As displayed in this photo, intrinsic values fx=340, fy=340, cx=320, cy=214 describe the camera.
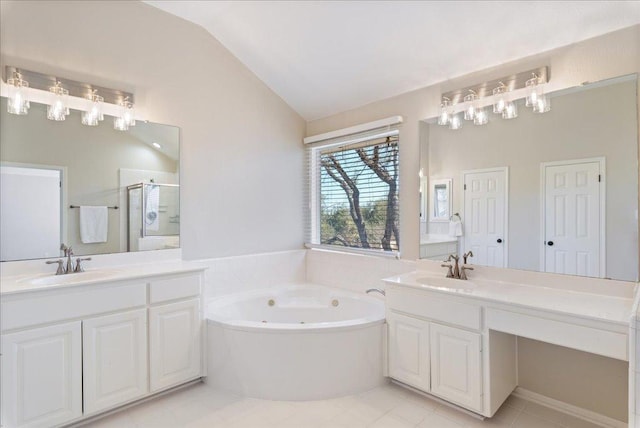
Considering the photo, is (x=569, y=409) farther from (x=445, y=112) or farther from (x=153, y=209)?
(x=153, y=209)

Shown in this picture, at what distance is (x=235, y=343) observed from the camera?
8.03ft

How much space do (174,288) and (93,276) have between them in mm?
501

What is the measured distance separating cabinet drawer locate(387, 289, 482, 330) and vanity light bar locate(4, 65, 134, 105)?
251cm

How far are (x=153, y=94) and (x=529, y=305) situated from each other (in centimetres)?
304

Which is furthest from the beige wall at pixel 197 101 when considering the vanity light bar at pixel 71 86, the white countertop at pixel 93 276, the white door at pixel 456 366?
the white door at pixel 456 366

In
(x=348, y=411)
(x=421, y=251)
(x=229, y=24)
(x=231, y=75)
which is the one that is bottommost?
(x=348, y=411)

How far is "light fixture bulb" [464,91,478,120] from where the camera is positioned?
257cm

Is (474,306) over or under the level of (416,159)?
under

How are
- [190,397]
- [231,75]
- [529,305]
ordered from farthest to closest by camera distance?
[231,75] < [190,397] < [529,305]

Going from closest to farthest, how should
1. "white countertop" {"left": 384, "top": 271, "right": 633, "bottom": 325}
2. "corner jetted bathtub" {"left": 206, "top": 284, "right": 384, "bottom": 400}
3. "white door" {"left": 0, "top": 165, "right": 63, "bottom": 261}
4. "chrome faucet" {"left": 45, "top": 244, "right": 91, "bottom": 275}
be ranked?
1. "white countertop" {"left": 384, "top": 271, "right": 633, "bottom": 325}
2. "white door" {"left": 0, "top": 165, "right": 63, "bottom": 261}
3. "chrome faucet" {"left": 45, "top": 244, "right": 91, "bottom": 275}
4. "corner jetted bathtub" {"left": 206, "top": 284, "right": 384, "bottom": 400}

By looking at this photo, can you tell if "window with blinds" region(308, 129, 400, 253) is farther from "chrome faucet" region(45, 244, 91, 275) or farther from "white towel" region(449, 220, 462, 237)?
"chrome faucet" region(45, 244, 91, 275)

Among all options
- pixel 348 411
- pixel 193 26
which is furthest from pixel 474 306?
Result: pixel 193 26

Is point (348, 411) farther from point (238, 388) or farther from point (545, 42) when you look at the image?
point (545, 42)

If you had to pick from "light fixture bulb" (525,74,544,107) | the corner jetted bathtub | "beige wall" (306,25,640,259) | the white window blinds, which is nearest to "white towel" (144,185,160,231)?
the corner jetted bathtub
